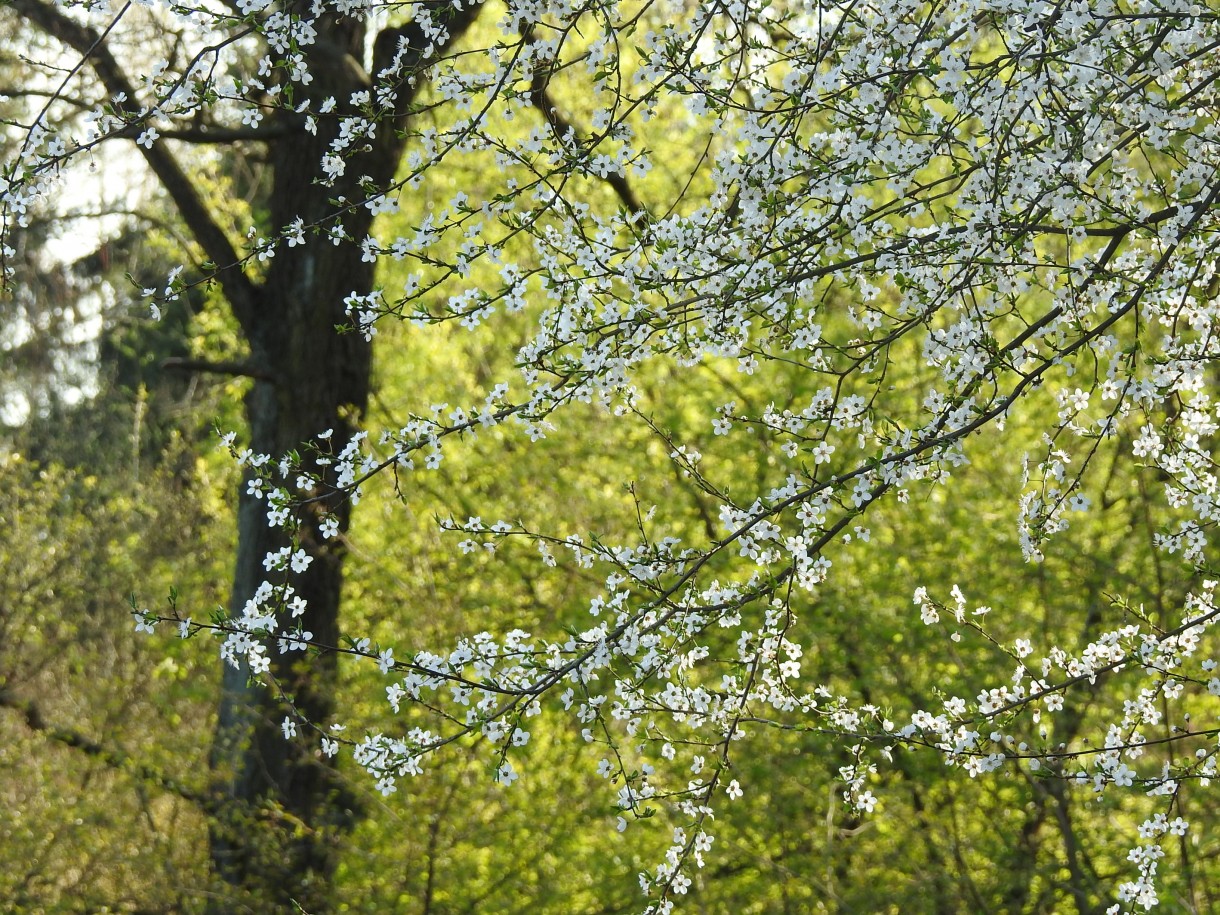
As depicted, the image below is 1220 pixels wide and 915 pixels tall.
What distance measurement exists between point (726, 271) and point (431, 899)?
3.76 meters

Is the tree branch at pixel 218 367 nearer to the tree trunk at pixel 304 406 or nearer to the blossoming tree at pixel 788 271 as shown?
the tree trunk at pixel 304 406

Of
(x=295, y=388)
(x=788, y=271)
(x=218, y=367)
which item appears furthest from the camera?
(x=295, y=388)

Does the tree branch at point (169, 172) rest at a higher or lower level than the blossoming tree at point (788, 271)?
higher

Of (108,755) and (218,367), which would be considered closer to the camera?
(218,367)

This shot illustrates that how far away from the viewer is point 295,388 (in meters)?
6.65

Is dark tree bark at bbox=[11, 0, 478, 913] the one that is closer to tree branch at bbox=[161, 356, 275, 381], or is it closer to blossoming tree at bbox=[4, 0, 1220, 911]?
tree branch at bbox=[161, 356, 275, 381]

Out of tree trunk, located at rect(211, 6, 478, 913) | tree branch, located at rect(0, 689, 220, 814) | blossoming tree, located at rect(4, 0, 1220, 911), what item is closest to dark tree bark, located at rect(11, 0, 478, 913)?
tree trunk, located at rect(211, 6, 478, 913)

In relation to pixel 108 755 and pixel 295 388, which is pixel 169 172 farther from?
pixel 108 755

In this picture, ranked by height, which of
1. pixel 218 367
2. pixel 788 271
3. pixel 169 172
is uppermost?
pixel 169 172

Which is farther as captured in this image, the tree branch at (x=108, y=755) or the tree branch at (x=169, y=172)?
the tree branch at (x=108, y=755)

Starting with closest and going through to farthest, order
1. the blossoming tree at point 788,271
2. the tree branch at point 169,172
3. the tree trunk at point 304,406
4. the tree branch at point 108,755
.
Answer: the blossoming tree at point 788,271
the tree branch at point 169,172
the tree branch at point 108,755
the tree trunk at point 304,406

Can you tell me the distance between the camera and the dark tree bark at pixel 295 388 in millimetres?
6223

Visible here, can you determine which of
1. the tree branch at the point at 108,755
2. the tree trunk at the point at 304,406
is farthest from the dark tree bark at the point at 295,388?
the tree branch at the point at 108,755

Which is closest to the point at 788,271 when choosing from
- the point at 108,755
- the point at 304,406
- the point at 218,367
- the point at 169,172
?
the point at 218,367
